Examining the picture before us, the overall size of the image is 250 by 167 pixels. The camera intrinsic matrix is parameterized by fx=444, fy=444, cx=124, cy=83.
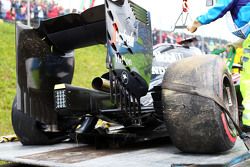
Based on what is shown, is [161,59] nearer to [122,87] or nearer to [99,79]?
[99,79]

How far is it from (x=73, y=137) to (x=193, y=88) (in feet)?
4.44

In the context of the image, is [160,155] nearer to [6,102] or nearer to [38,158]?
[38,158]

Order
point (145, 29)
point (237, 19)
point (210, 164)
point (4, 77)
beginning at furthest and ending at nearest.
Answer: point (4, 77), point (145, 29), point (237, 19), point (210, 164)

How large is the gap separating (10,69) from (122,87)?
808cm

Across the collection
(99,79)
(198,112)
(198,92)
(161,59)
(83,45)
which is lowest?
(198,112)

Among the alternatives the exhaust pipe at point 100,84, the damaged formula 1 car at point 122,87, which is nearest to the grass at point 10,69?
the damaged formula 1 car at point 122,87

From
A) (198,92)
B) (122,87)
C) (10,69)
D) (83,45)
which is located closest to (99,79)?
(122,87)

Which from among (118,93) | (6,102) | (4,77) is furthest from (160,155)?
(4,77)

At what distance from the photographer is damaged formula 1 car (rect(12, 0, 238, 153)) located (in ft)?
10.8

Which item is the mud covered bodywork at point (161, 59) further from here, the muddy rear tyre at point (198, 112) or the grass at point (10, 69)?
the grass at point (10, 69)

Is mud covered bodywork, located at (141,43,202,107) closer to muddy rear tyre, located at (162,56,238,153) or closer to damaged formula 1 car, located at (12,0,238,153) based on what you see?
damaged formula 1 car, located at (12,0,238,153)

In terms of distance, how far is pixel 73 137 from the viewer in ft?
13.4

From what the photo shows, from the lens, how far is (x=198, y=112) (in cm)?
325

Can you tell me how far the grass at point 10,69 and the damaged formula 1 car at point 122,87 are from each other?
2.04 meters
